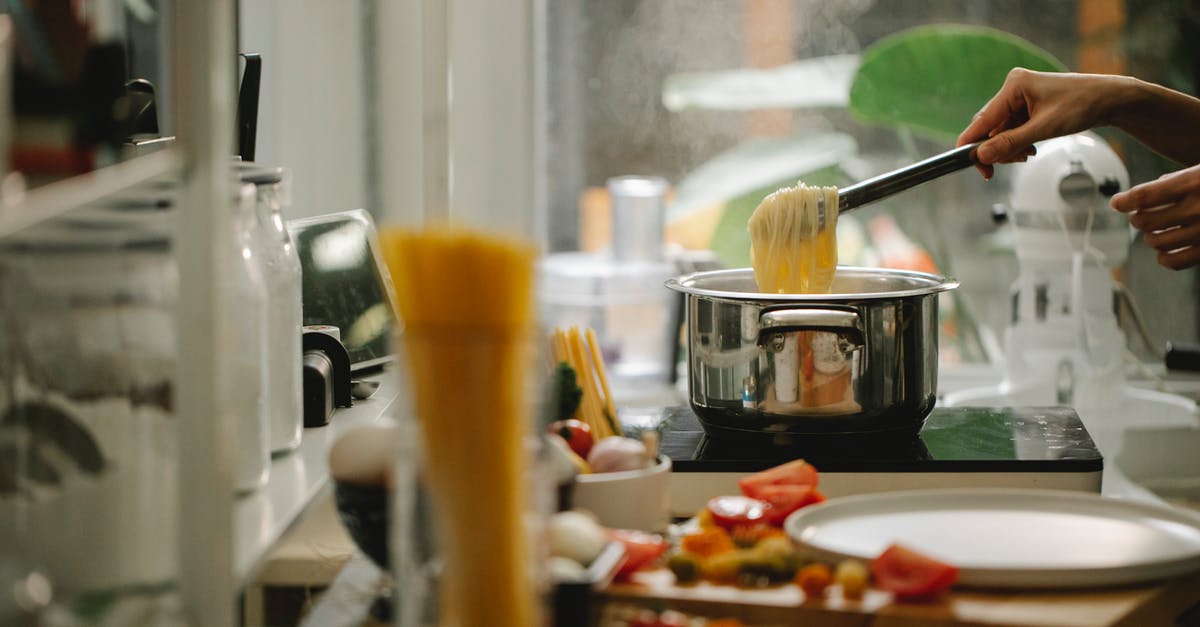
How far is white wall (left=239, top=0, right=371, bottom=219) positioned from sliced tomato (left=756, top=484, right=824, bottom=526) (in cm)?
127

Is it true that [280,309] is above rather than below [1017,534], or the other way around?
above

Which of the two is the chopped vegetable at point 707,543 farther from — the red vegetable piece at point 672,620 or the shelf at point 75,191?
the shelf at point 75,191

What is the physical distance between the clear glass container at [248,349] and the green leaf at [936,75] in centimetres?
158

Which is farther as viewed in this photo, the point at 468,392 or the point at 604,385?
the point at 604,385

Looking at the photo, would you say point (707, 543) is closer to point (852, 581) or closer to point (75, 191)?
point (852, 581)

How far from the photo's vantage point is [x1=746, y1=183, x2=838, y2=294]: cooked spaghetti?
57.9 inches

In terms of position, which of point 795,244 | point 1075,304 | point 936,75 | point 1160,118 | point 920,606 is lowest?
point 920,606

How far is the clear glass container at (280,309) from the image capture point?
1119 mm

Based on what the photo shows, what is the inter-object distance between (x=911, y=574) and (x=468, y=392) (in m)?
0.37

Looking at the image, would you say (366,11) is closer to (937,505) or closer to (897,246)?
(897,246)

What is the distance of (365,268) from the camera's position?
5.15ft

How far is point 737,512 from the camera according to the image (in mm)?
1104

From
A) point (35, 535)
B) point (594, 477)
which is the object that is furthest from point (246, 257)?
point (35, 535)

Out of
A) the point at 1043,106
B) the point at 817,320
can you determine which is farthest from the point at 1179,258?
the point at 817,320
